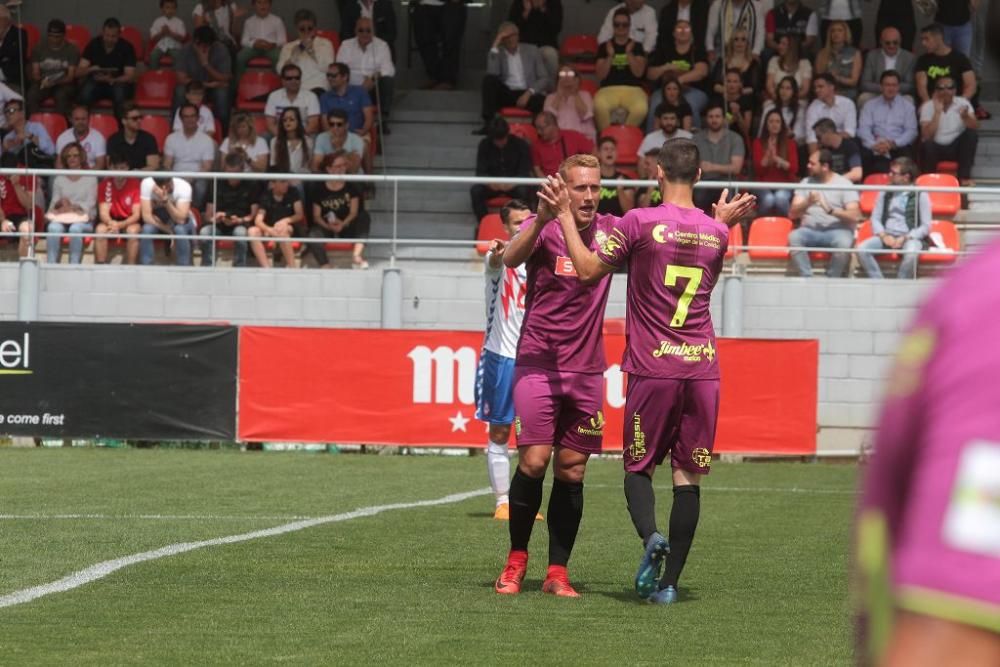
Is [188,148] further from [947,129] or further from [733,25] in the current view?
[947,129]

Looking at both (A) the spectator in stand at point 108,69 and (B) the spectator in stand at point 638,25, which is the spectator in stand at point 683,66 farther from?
Result: (A) the spectator in stand at point 108,69

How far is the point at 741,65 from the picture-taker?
22344mm

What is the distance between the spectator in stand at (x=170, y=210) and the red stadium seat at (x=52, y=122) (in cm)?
313

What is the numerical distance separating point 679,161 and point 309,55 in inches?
633

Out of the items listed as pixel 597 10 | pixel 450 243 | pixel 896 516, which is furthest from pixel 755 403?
pixel 896 516

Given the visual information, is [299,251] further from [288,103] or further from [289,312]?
[288,103]

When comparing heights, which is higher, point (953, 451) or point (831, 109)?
point (831, 109)

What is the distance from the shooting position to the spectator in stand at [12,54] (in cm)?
2359

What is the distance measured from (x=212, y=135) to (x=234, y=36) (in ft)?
9.81

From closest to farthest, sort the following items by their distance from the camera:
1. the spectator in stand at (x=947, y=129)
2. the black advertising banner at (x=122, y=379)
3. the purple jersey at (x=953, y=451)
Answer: the purple jersey at (x=953, y=451) → the black advertising banner at (x=122, y=379) → the spectator in stand at (x=947, y=129)

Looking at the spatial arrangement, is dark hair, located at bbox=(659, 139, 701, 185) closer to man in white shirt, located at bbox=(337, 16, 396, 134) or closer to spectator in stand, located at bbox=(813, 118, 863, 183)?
spectator in stand, located at bbox=(813, 118, 863, 183)

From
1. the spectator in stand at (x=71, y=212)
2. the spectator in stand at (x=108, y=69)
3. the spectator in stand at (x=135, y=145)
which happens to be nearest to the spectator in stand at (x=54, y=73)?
the spectator in stand at (x=108, y=69)

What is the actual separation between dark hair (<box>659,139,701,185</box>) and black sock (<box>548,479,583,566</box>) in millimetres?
1517

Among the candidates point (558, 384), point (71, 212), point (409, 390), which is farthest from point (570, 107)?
point (558, 384)
